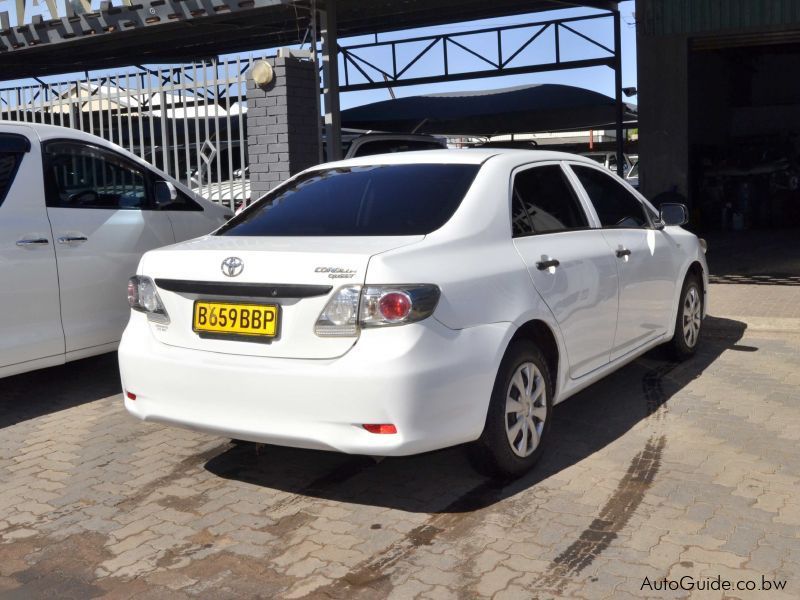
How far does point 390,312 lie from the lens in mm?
3771

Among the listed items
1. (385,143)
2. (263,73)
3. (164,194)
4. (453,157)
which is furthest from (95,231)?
(385,143)

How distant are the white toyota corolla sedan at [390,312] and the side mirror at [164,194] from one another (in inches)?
79.5

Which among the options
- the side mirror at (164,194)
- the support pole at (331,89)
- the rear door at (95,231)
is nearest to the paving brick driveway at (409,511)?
the rear door at (95,231)

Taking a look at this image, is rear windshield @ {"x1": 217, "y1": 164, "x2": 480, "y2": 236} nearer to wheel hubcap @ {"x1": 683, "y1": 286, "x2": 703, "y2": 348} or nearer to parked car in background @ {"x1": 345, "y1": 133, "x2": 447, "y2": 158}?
wheel hubcap @ {"x1": 683, "y1": 286, "x2": 703, "y2": 348}

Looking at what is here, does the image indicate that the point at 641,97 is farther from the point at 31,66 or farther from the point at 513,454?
the point at 513,454

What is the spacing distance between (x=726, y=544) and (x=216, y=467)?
8.45 ft

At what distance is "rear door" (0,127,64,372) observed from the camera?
5723 mm

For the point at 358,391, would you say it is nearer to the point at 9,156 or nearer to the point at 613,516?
the point at 613,516

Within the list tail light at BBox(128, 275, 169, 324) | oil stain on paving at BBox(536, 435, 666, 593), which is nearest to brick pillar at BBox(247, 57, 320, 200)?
tail light at BBox(128, 275, 169, 324)

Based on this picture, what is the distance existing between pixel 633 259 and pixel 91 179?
12.5 ft

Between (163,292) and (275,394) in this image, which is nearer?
(275,394)

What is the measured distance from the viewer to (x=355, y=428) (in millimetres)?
3812

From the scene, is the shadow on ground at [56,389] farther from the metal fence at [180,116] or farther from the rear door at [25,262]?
the metal fence at [180,116]

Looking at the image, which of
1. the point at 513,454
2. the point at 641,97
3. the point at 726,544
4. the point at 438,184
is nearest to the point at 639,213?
the point at 438,184
